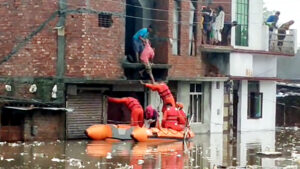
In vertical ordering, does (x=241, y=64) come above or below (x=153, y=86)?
above

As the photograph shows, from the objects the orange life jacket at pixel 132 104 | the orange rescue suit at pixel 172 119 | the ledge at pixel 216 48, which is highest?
the ledge at pixel 216 48

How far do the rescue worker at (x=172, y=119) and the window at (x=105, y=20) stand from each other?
4.09 metres

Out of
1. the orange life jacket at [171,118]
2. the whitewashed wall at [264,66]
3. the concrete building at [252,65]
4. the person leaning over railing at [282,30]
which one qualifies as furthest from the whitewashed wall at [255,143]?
the person leaning over railing at [282,30]

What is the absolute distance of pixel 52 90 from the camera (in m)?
24.4

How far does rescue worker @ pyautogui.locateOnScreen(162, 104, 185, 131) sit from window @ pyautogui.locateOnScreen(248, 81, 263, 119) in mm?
10205

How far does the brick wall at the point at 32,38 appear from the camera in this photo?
24.6m

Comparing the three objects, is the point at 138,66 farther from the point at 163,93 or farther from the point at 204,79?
the point at 204,79

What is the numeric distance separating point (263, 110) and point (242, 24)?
4869 millimetres

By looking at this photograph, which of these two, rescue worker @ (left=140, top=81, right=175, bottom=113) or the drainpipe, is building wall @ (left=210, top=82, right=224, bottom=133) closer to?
rescue worker @ (left=140, top=81, right=175, bottom=113)

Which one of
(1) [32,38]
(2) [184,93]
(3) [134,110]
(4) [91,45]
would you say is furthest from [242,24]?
(1) [32,38]

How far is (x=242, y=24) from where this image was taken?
110 ft

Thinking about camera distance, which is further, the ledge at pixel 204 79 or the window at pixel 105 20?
the ledge at pixel 204 79

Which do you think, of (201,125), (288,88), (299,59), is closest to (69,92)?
(201,125)

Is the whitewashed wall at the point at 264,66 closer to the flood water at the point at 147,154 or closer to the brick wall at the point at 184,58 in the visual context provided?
the brick wall at the point at 184,58
